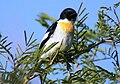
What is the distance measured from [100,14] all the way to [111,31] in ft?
0.37

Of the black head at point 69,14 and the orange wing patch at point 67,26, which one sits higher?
the black head at point 69,14

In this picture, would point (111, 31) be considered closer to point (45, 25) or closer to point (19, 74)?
point (45, 25)

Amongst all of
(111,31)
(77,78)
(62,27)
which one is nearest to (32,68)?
(77,78)

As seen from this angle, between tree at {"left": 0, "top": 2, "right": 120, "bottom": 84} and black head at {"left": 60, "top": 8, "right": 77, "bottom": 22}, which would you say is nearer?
tree at {"left": 0, "top": 2, "right": 120, "bottom": 84}

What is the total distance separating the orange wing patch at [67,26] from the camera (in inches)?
65.5

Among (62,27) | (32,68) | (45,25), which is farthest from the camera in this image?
(62,27)

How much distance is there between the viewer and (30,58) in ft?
2.42

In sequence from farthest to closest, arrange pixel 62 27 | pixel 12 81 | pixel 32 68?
pixel 62 27 → pixel 32 68 → pixel 12 81

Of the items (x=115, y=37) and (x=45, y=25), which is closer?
(x=115, y=37)

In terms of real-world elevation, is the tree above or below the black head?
below

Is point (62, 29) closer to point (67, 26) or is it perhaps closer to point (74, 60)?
point (67, 26)

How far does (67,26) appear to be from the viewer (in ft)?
5.65

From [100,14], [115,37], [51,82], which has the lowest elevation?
[51,82]

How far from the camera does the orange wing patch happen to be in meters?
1.66
